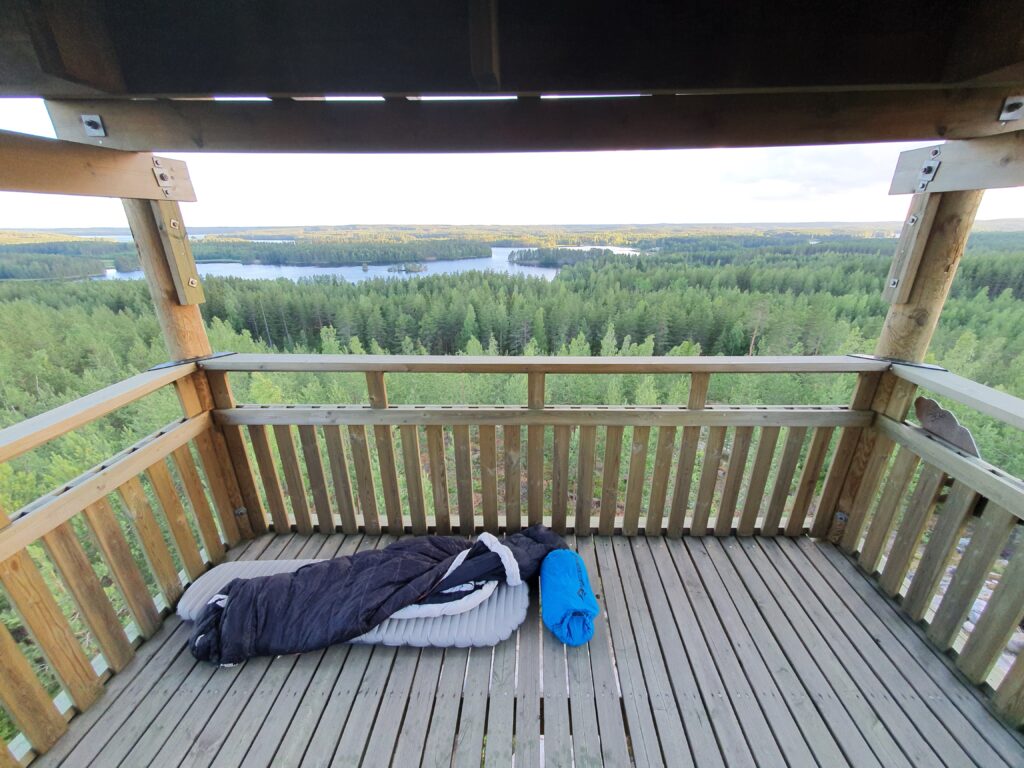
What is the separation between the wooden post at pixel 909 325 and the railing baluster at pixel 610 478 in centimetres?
114

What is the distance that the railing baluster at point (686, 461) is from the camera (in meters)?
1.96

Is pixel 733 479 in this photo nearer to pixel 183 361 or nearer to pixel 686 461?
pixel 686 461

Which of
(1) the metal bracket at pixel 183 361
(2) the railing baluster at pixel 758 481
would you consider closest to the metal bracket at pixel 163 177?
(1) the metal bracket at pixel 183 361

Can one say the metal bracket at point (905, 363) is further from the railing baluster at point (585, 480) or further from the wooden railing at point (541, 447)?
the railing baluster at point (585, 480)

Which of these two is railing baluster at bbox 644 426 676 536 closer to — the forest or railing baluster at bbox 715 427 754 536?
railing baluster at bbox 715 427 754 536

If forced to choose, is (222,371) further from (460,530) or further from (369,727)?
(369,727)

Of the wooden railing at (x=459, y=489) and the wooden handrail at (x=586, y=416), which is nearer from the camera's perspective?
the wooden railing at (x=459, y=489)

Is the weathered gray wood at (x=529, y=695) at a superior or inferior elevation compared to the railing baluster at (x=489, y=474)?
inferior

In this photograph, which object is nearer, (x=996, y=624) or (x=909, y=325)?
(x=996, y=624)

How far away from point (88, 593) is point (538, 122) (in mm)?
2454

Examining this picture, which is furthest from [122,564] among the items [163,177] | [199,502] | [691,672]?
[691,672]

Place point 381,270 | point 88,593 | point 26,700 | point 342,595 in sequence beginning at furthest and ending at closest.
A: point 381,270, point 342,595, point 88,593, point 26,700

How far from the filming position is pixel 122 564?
165 centimetres

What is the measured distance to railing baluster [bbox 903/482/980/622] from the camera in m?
1.60
